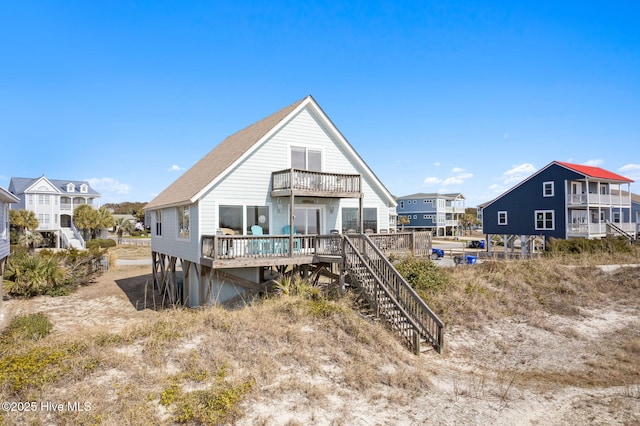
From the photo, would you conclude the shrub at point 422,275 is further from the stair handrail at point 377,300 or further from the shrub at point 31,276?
the shrub at point 31,276

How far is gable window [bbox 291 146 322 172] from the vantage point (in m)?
19.4

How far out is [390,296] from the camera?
12422 millimetres

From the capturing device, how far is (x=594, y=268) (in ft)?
70.1

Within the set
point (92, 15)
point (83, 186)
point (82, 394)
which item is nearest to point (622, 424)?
point (82, 394)

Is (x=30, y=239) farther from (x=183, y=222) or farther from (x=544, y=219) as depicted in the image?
(x=544, y=219)

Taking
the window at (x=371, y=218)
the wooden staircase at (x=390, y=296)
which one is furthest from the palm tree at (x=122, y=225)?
the wooden staircase at (x=390, y=296)

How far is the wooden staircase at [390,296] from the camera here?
466 inches

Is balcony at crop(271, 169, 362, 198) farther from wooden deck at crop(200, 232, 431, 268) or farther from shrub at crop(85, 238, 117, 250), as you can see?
shrub at crop(85, 238, 117, 250)

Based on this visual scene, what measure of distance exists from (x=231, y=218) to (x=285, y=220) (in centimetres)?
272

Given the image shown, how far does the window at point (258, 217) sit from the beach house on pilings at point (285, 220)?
5 centimetres

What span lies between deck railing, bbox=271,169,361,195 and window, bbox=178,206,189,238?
4.38 m

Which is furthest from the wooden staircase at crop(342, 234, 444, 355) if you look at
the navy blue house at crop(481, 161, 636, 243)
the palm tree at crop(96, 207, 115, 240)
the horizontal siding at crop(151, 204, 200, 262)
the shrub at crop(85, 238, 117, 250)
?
the palm tree at crop(96, 207, 115, 240)

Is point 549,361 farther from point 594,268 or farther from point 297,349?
point 594,268

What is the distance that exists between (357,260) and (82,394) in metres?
9.59
